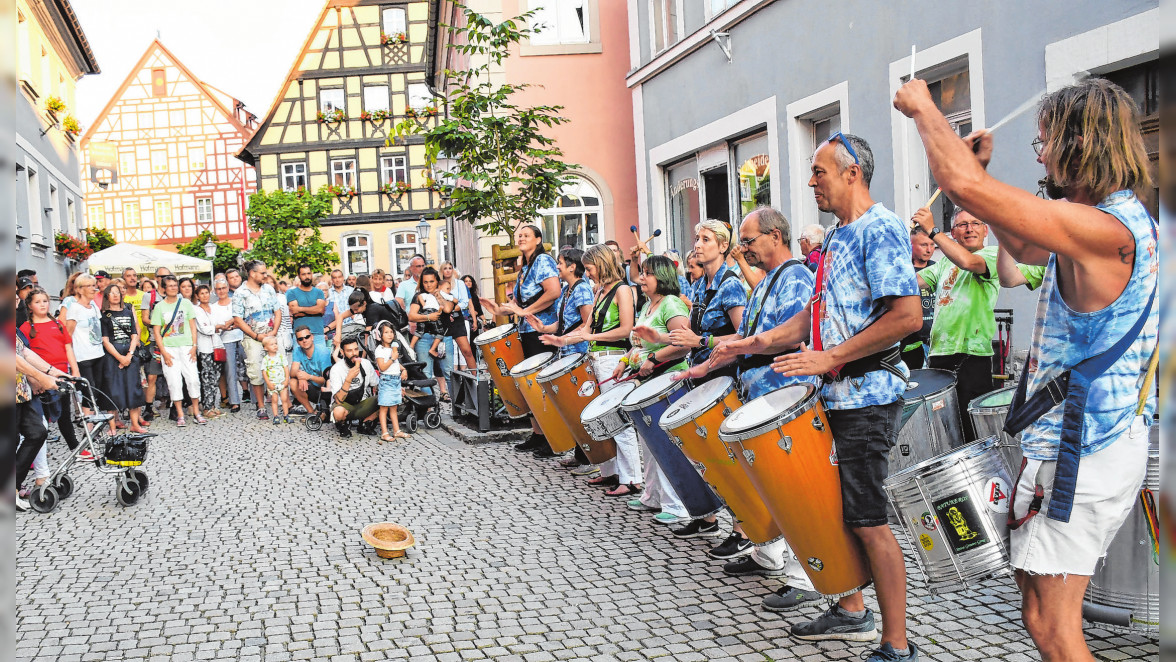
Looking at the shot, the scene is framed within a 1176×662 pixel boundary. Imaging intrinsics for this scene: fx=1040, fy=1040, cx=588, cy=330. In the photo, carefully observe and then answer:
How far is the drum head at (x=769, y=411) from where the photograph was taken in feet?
12.0

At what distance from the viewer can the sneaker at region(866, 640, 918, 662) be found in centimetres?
363

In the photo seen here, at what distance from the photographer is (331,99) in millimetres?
44594

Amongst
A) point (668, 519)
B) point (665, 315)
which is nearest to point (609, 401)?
point (665, 315)

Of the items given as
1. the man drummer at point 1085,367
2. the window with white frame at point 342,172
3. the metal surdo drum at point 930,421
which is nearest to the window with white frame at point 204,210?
the window with white frame at point 342,172

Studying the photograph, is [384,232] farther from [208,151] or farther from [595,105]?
[595,105]

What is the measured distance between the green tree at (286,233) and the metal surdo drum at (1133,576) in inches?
1440

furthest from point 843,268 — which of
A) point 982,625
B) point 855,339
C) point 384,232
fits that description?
point 384,232

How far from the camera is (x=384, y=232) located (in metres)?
45.0

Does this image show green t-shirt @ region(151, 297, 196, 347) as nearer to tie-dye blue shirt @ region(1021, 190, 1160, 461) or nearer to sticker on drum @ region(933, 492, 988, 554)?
sticker on drum @ region(933, 492, 988, 554)

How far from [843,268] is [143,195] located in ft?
205

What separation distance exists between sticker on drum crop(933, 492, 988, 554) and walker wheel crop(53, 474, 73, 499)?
719cm

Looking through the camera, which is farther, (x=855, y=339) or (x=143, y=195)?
(x=143, y=195)

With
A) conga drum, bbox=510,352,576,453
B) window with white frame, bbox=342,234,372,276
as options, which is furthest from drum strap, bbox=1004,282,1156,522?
window with white frame, bbox=342,234,372,276

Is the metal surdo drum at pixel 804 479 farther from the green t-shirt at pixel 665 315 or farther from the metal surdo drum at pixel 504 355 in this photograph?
the metal surdo drum at pixel 504 355
